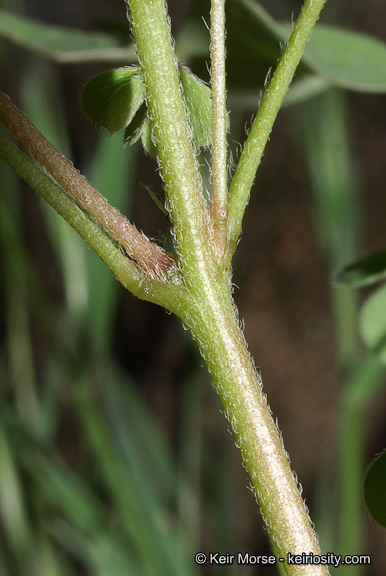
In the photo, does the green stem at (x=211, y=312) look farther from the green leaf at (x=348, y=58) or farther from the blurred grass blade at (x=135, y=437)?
the blurred grass blade at (x=135, y=437)

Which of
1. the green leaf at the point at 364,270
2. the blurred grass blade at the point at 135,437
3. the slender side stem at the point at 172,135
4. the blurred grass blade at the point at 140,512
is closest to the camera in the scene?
the slender side stem at the point at 172,135

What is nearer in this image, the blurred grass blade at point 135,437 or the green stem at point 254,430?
the green stem at point 254,430

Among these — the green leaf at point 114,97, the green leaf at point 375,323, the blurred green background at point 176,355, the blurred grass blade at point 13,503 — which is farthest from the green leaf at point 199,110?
the blurred grass blade at point 13,503

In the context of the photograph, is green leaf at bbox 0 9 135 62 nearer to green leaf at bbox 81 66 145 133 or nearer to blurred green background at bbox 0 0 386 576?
blurred green background at bbox 0 0 386 576

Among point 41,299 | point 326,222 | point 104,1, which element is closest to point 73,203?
point 326,222

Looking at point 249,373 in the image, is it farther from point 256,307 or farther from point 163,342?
point 163,342

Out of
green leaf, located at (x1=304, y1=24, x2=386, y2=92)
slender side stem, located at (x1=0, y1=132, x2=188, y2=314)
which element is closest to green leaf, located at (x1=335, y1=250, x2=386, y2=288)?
green leaf, located at (x1=304, y1=24, x2=386, y2=92)

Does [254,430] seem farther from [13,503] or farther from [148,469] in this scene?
[148,469]
